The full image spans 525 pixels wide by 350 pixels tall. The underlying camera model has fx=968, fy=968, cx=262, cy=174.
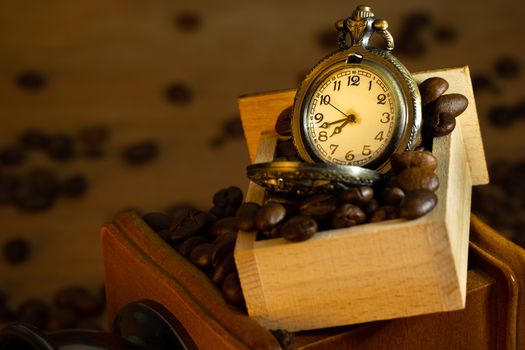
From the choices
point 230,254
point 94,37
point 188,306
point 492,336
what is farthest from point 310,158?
point 94,37

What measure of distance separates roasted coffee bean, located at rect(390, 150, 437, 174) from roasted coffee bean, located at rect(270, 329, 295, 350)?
1.00 feet

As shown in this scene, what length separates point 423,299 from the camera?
1.34 m

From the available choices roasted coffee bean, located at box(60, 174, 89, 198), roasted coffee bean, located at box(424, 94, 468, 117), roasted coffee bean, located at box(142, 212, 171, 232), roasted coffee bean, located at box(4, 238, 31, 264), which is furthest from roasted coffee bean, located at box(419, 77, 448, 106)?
roasted coffee bean, located at box(60, 174, 89, 198)

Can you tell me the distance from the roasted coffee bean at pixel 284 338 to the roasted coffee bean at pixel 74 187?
171 cm

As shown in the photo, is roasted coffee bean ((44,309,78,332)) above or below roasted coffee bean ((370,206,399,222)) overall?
below

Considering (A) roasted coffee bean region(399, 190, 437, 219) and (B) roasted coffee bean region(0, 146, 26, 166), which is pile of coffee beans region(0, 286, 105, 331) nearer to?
(B) roasted coffee bean region(0, 146, 26, 166)

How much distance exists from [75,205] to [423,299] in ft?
5.84

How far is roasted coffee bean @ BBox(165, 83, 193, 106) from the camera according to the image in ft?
11.0

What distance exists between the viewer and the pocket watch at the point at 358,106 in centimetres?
152

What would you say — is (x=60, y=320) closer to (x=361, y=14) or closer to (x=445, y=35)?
(x=361, y=14)

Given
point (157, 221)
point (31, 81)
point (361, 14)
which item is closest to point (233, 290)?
point (157, 221)

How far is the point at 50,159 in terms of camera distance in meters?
3.12

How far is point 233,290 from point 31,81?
2201mm

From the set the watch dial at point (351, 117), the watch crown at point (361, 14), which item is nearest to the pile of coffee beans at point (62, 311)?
the watch dial at point (351, 117)
